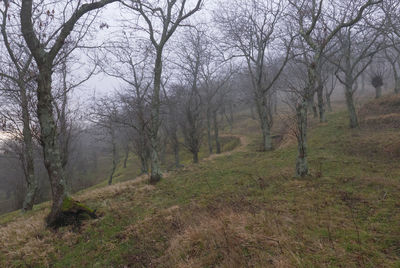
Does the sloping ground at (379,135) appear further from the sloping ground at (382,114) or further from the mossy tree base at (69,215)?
the mossy tree base at (69,215)

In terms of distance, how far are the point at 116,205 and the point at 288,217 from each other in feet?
17.7

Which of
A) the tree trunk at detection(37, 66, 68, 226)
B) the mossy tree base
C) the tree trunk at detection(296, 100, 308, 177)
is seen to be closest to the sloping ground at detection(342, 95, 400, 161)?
the tree trunk at detection(296, 100, 308, 177)

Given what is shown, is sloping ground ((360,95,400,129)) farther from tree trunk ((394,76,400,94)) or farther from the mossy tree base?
the mossy tree base

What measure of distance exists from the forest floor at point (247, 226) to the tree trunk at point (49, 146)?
1.81ft

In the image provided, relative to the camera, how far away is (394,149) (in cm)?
716

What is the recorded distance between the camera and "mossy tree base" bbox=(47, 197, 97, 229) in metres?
4.91

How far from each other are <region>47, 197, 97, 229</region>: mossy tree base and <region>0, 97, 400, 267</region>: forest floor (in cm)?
29

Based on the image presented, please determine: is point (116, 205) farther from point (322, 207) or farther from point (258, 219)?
point (322, 207)

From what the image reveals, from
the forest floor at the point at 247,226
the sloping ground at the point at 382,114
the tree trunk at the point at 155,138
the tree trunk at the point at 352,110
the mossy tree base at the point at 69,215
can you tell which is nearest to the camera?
the forest floor at the point at 247,226

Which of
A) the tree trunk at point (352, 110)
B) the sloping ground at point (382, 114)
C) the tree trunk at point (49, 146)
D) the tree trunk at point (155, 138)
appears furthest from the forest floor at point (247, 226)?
the tree trunk at point (352, 110)

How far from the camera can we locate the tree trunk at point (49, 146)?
4926 millimetres

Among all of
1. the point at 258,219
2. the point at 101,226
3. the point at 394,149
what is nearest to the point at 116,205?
the point at 101,226

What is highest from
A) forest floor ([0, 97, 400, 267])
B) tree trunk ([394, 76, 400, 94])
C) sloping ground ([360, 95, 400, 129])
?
tree trunk ([394, 76, 400, 94])

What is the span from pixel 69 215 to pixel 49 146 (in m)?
1.95
